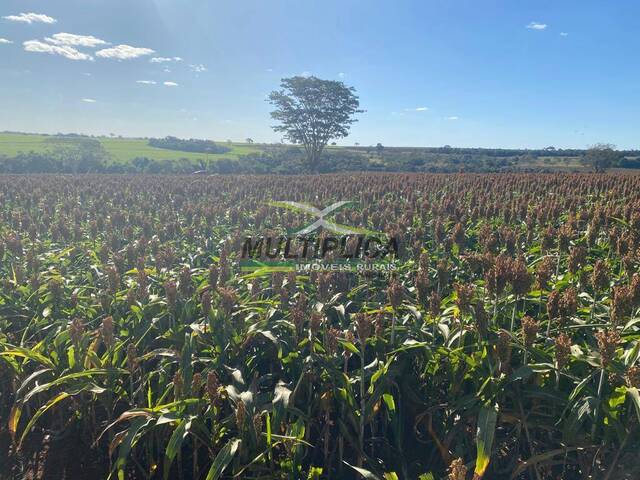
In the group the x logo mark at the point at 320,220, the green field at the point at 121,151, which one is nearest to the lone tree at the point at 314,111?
the green field at the point at 121,151

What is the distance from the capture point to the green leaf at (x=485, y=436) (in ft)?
7.67

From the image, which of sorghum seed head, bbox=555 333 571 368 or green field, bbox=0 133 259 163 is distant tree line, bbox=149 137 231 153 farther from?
sorghum seed head, bbox=555 333 571 368

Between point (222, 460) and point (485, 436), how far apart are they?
1.48 metres

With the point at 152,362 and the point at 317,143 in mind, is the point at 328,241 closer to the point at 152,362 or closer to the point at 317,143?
the point at 152,362

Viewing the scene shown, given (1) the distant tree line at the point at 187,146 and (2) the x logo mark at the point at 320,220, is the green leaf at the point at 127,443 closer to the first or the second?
(2) the x logo mark at the point at 320,220

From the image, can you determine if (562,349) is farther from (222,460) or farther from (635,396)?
(222,460)

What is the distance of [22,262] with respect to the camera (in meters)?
6.36

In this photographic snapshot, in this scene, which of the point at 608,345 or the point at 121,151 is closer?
the point at 608,345

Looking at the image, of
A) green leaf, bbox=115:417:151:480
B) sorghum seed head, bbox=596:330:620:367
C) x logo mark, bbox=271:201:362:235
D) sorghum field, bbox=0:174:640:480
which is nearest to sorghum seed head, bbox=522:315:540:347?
sorghum field, bbox=0:174:640:480

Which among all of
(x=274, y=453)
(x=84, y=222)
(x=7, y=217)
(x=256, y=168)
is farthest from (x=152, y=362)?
(x=256, y=168)

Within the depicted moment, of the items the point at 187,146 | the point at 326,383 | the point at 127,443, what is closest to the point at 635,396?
the point at 326,383

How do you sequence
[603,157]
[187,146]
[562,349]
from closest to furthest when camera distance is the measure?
[562,349], [603,157], [187,146]

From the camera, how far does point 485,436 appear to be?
2498 mm

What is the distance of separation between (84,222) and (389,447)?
8887 mm
